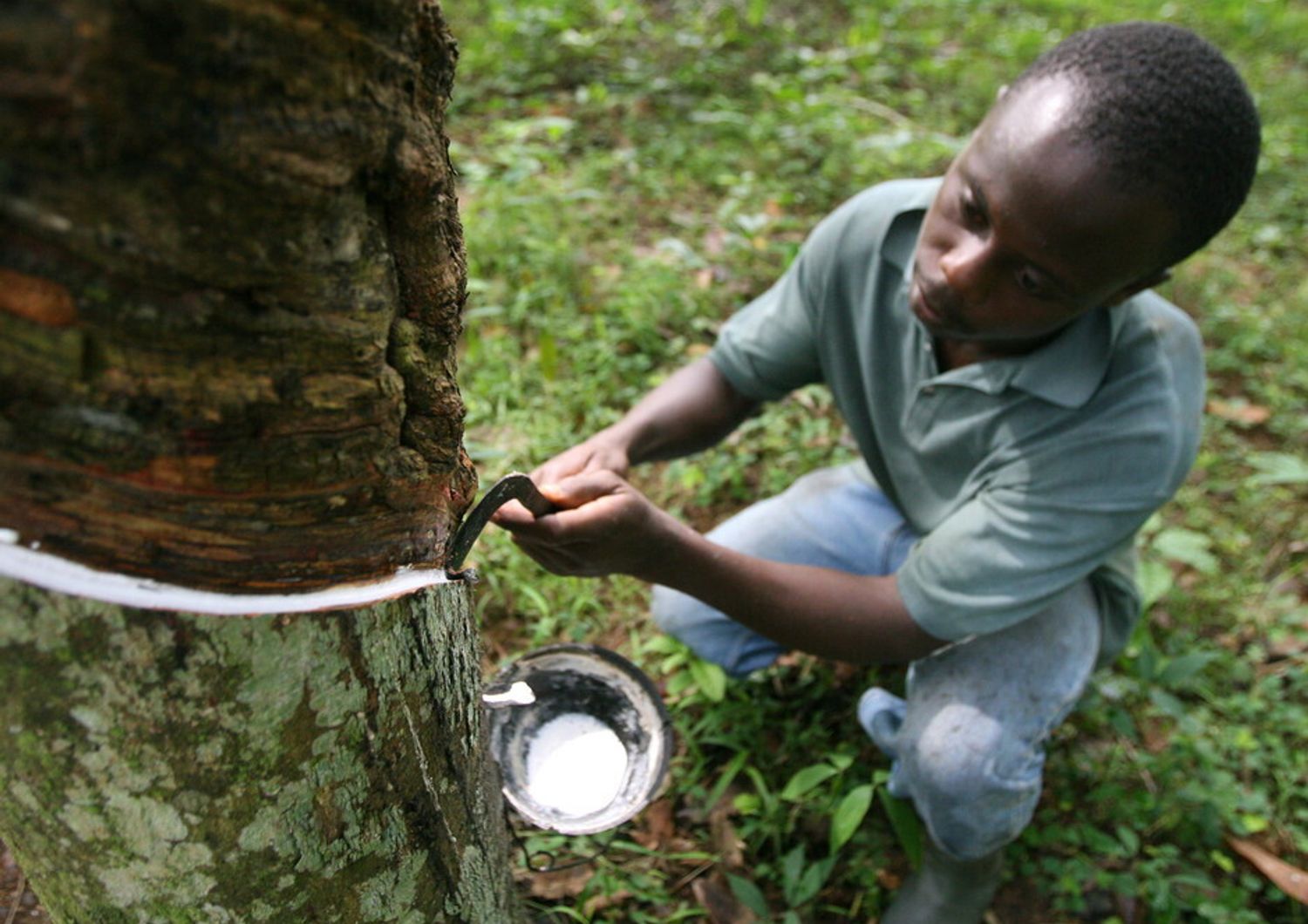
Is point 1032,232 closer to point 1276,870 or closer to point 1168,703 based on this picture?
point 1168,703

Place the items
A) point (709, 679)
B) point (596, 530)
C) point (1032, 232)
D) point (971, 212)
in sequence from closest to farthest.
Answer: point (596, 530), point (1032, 232), point (971, 212), point (709, 679)

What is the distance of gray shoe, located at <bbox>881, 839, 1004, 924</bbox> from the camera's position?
6.12ft

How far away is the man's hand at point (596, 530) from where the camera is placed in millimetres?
1329

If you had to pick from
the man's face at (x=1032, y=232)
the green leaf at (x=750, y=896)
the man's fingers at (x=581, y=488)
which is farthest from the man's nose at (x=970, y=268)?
the green leaf at (x=750, y=896)

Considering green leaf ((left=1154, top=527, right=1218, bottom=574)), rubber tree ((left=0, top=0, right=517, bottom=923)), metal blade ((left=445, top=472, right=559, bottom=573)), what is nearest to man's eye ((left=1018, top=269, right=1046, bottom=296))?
metal blade ((left=445, top=472, right=559, bottom=573))

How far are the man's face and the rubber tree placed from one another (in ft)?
3.19

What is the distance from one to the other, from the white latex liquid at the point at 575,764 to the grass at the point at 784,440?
11.1 inches

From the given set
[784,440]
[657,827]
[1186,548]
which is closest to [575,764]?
[657,827]

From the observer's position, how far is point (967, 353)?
1.86m

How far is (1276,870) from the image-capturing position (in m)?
2.02

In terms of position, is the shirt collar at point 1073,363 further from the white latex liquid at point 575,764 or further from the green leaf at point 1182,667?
the white latex liquid at point 575,764

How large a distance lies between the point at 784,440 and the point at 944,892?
136cm

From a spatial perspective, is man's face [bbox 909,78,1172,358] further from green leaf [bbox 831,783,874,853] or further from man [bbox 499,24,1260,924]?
green leaf [bbox 831,783,874,853]

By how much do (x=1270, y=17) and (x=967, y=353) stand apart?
21.1ft
